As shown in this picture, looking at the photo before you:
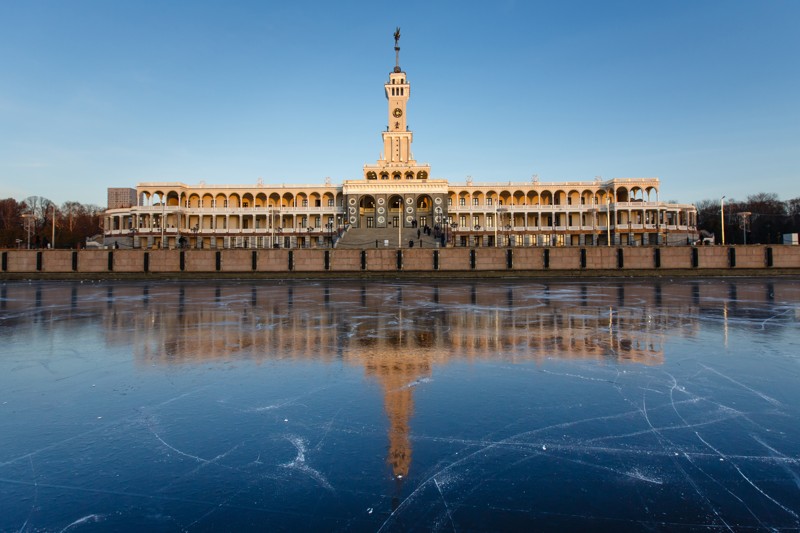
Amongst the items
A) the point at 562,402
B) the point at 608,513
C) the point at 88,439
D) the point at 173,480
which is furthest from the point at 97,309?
the point at 608,513

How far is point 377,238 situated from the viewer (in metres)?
62.8

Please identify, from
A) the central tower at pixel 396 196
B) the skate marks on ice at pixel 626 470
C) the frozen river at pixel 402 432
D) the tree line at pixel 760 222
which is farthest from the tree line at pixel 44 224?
the tree line at pixel 760 222

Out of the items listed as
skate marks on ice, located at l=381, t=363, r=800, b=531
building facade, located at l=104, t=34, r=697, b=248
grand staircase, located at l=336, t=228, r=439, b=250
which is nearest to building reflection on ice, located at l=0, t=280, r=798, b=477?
skate marks on ice, located at l=381, t=363, r=800, b=531

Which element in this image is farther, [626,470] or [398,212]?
[398,212]

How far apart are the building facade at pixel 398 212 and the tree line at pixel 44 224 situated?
1570 cm

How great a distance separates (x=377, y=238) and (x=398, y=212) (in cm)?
1998

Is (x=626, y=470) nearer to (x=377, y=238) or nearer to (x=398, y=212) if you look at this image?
(x=377, y=238)

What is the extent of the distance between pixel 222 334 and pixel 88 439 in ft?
22.0

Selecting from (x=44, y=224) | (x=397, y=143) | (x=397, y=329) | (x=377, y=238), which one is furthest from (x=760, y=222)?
(x=44, y=224)

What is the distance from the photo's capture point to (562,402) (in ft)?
20.4

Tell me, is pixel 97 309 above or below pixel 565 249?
below

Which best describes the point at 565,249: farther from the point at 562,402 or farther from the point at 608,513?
the point at 608,513

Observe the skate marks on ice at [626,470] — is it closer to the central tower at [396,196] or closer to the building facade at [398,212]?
the central tower at [396,196]

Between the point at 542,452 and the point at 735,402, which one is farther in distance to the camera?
the point at 735,402
